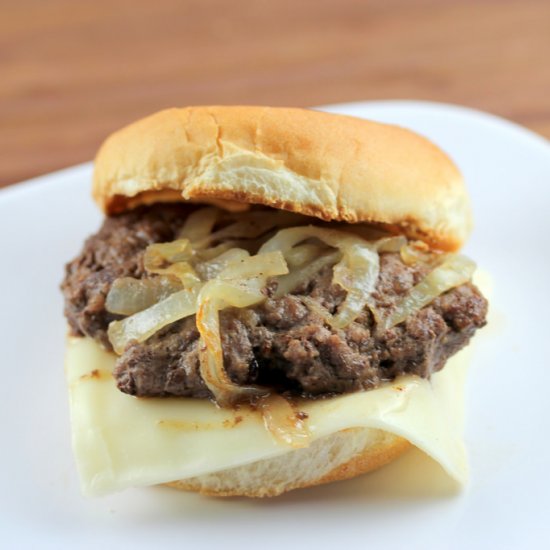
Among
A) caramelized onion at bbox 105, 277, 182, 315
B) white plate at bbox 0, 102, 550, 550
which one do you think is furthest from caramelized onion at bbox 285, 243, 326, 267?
white plate at bbox 0, 102, 550, 550

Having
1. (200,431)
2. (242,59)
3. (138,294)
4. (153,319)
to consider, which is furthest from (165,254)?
(242,59)

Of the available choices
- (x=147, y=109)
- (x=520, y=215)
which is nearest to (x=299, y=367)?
(x=520, y=215)

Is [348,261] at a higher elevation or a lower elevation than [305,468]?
higher

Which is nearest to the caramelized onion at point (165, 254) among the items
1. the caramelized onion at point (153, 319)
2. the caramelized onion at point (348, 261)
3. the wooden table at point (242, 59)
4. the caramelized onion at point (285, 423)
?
the caramelized onion at point (153, 319)

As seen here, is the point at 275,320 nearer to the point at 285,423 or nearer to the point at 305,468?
the point at 285,423

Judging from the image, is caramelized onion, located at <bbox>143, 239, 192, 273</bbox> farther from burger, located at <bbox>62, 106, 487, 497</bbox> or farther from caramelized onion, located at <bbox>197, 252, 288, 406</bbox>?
caramelized onion, located at <bbox>197, 252, 288, 406</bbox>

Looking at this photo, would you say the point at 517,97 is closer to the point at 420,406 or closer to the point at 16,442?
the point at 420,406
